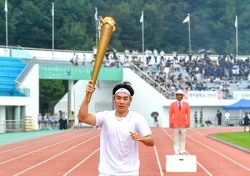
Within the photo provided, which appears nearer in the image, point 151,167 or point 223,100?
point 151,167

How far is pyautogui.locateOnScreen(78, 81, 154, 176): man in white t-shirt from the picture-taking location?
25.1ft

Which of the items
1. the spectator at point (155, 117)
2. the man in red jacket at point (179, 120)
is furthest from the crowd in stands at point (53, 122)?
the man in red jacket at point (179, 120)

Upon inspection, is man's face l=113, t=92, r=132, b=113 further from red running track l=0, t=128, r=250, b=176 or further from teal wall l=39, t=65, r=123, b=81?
teal wall l=39, t=65, r=123, b=81

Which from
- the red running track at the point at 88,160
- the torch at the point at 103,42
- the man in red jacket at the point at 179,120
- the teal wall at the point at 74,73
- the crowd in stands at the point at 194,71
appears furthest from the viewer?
the crowd in stands at the point at 194,71

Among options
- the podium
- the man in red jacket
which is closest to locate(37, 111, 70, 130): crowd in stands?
the man in red jacket

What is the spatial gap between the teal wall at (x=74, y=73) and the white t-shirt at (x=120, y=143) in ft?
154

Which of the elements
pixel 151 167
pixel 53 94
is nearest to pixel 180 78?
pixel 53 94

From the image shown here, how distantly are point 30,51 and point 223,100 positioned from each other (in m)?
15.6

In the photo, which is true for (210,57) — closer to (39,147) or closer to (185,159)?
(39,147)

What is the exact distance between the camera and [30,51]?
60.8m

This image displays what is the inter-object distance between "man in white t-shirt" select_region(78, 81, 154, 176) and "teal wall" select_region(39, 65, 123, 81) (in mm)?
46973

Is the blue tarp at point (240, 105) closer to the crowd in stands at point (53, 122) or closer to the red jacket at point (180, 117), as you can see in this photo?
the crowd in stands at point (53, 122)

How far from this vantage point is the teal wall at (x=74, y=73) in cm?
5486

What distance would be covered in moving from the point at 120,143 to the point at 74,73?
161ft
